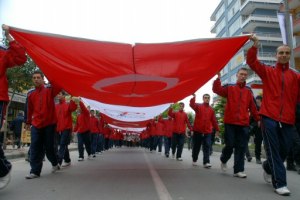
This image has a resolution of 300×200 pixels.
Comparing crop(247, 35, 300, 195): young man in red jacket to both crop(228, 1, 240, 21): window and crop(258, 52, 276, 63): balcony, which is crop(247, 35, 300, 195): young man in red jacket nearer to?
crop(258, 52, 276, 63): balcony

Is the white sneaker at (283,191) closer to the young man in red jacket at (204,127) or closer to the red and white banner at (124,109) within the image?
the young man in red jacket at (204,127)

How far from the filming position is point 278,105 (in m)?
5.76

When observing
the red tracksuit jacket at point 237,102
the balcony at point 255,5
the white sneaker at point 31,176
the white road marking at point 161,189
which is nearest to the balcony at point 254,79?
the balcony at point 255,5

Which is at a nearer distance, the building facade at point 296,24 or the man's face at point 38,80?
the man's face at point 38,80

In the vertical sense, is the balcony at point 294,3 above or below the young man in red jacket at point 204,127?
above

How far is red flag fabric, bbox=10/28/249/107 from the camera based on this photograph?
268 inches

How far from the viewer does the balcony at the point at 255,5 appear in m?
55.5

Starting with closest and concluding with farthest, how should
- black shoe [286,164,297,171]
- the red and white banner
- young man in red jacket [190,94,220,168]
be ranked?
black shoe [286,164,297,171], young man in red jacket [190,94,220,168], the red and white banner

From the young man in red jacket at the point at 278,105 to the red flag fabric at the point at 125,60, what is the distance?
3.28ft

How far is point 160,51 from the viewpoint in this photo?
6.96 metres

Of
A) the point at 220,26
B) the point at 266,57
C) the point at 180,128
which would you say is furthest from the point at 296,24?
the point at 220,26

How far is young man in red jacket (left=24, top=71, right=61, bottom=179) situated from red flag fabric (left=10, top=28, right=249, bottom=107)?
41cm

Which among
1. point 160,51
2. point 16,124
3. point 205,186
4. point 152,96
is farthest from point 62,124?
point 16,124

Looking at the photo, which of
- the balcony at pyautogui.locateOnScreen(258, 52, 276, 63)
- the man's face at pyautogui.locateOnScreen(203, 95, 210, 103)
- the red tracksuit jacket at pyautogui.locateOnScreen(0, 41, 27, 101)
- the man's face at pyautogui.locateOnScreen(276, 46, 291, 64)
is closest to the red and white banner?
the man's face at pyautogui.locateOnScreen(203, 95, 210, 103)
